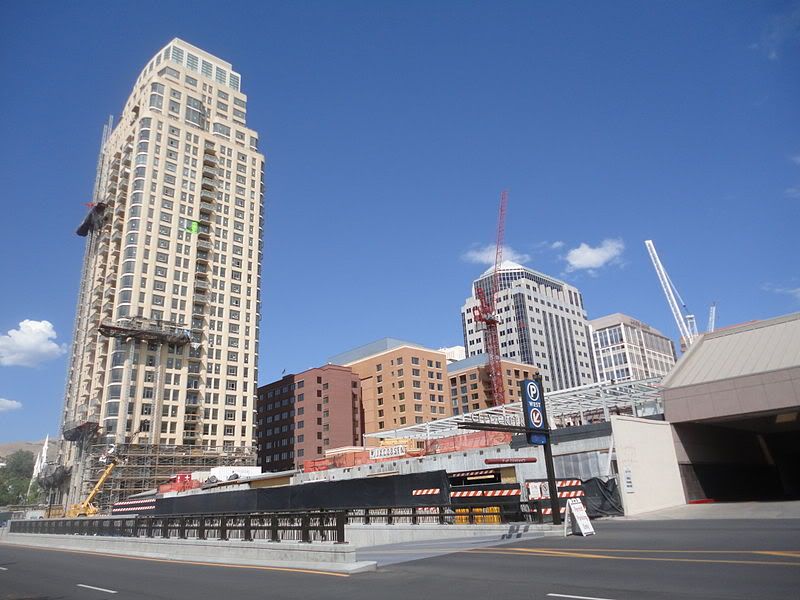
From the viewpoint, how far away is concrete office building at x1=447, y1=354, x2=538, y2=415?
142m

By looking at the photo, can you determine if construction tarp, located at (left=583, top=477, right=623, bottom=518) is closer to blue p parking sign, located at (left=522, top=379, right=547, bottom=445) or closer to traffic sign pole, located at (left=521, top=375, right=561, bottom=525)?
traffic sign pole, located at (left=521, top=375, right=561, bottom=525)

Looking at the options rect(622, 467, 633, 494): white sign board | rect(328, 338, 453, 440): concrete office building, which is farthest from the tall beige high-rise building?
rect(622, 467, 633, 494): white sign board

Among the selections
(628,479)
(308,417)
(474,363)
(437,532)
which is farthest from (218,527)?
(474,363)

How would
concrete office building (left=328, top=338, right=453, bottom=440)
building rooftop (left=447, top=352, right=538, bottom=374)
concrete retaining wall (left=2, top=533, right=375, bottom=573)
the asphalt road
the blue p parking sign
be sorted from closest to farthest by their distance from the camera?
the asphalt road → concrete retaining wall (left=2, top=533, right=375, bottom=573) → the blue p parking sign → concrete office building (left=328, top=338, right=453, bottom=440) → building rooftop (left=447, top=352, right=538, bottom=374)

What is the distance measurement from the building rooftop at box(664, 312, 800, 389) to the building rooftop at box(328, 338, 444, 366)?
92.5m

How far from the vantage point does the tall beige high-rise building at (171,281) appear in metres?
94.5

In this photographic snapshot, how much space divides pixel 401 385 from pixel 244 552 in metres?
109

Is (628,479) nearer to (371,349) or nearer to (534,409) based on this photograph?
(534,409)

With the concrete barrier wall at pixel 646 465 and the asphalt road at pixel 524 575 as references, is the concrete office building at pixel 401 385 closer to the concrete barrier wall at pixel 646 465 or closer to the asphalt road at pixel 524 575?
the concrete barrier wall at pixel 646 465

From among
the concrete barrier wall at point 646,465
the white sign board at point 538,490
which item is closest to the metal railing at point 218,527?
the white sign board at point 538,490

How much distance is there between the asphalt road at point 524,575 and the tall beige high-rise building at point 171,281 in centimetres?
8293

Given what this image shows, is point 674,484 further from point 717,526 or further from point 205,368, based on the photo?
point 205,368

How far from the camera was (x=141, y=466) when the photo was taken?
88.1 m

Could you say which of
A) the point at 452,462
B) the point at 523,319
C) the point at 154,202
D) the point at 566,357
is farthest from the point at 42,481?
the point at 566,357
